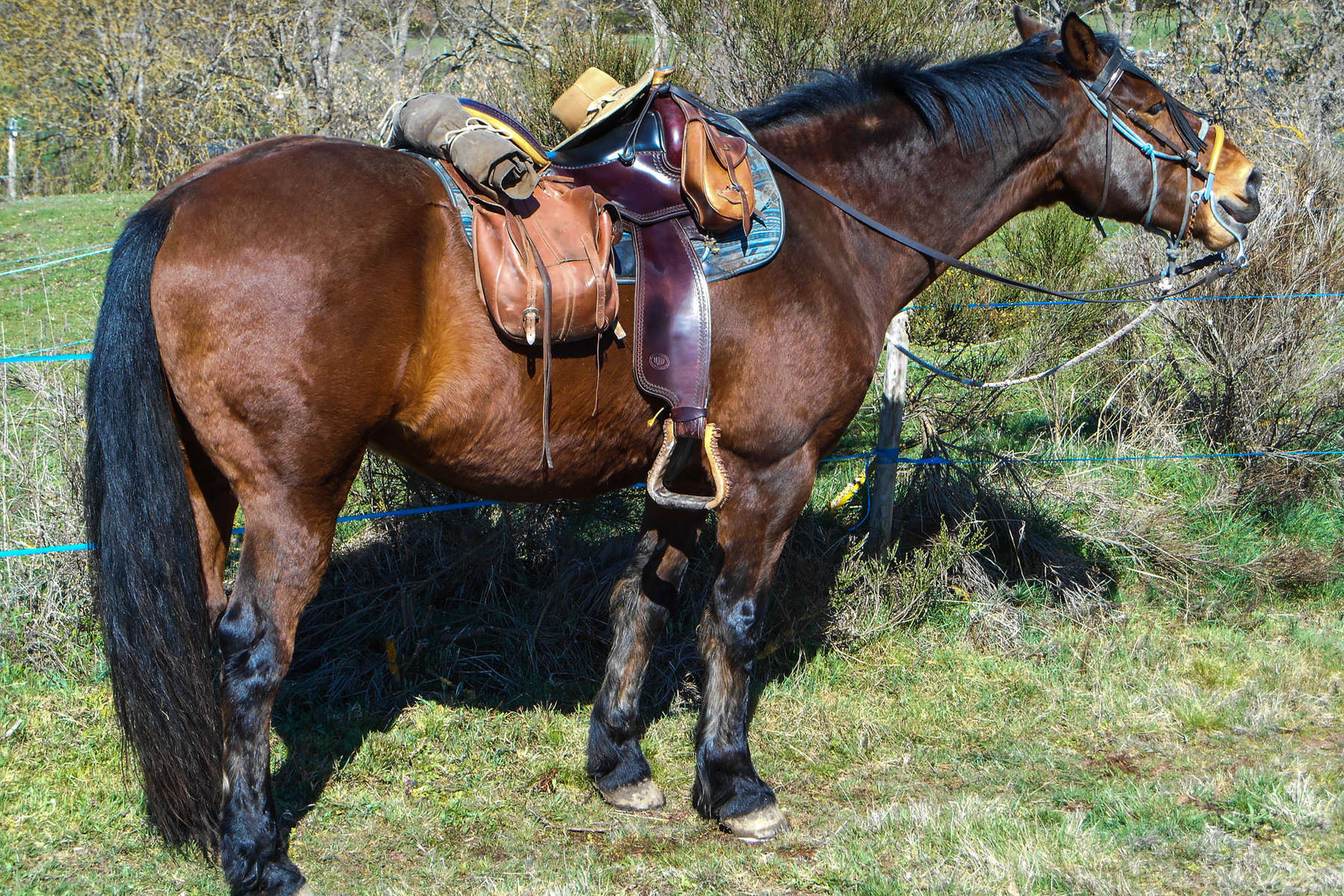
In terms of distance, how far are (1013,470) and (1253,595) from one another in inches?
52.8

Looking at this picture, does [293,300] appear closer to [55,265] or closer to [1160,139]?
[1160,139]

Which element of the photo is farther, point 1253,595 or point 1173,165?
point 1253,595

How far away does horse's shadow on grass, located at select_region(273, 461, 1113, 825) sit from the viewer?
421 cm

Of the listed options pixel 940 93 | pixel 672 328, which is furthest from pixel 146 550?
pixel 940 93

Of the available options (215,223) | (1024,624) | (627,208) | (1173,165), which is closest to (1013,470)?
(1024,624)

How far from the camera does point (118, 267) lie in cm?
264

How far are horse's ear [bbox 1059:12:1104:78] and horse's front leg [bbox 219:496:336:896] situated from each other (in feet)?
9.52

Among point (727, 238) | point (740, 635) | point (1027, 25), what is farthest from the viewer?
point (1027, 25)

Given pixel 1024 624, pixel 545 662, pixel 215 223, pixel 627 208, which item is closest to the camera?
pixel 215 223

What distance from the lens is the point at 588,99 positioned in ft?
10.9

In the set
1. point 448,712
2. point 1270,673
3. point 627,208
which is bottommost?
point 448,712

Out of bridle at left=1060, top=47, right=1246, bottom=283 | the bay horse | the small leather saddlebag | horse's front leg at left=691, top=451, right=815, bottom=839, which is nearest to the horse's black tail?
the bay horse

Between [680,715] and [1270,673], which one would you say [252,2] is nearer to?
[680,715]

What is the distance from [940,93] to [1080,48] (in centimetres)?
52
